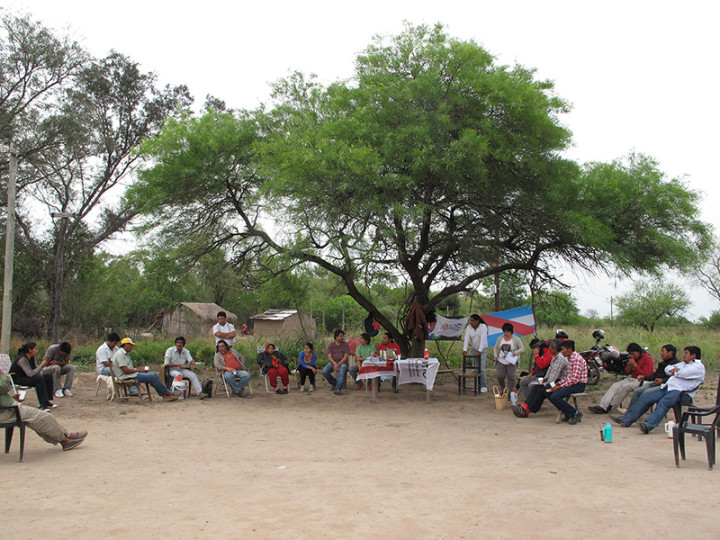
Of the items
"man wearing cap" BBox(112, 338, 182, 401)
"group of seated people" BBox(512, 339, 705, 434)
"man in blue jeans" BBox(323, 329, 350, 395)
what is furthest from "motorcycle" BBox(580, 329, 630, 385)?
"man wearing cap" BBox(112, 338, 182, 401)

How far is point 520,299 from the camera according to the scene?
3534 centimetres

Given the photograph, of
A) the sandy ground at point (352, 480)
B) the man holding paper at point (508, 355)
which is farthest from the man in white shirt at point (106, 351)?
the man holding paper at point (508, 355)

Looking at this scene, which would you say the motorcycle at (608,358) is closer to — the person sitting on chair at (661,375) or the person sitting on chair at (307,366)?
the person sitting on chair at (661,375)

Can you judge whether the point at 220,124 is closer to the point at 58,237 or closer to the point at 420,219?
the point at 420,219

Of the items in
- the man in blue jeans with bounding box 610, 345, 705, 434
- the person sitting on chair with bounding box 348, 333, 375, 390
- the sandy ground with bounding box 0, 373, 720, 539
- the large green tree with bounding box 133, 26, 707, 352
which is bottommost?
the sandy ground with bounding box 0, 373, 720, 539

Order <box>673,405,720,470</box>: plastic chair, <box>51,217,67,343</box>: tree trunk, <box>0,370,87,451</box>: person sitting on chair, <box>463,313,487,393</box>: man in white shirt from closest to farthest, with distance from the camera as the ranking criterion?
<box>673,405,720,470</box>: plastic chair < <box>0,370,87,451</box>: person sitting on chair < <box>463,313,487,393</box>: man in white shirt < <box>51,217,67,343</box>: tree trunk

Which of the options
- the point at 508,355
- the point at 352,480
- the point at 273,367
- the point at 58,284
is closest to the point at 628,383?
the point at 508,355

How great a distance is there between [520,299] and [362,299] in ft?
77.8

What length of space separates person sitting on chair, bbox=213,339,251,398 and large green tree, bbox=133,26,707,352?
7.34ft

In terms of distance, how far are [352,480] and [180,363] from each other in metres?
6.82

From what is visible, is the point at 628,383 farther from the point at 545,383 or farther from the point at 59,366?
the point at 59,366

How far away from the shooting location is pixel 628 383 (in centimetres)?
945

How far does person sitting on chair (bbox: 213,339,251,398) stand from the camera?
11.8 m

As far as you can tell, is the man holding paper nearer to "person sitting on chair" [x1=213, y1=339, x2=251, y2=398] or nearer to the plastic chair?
the plastic chair
